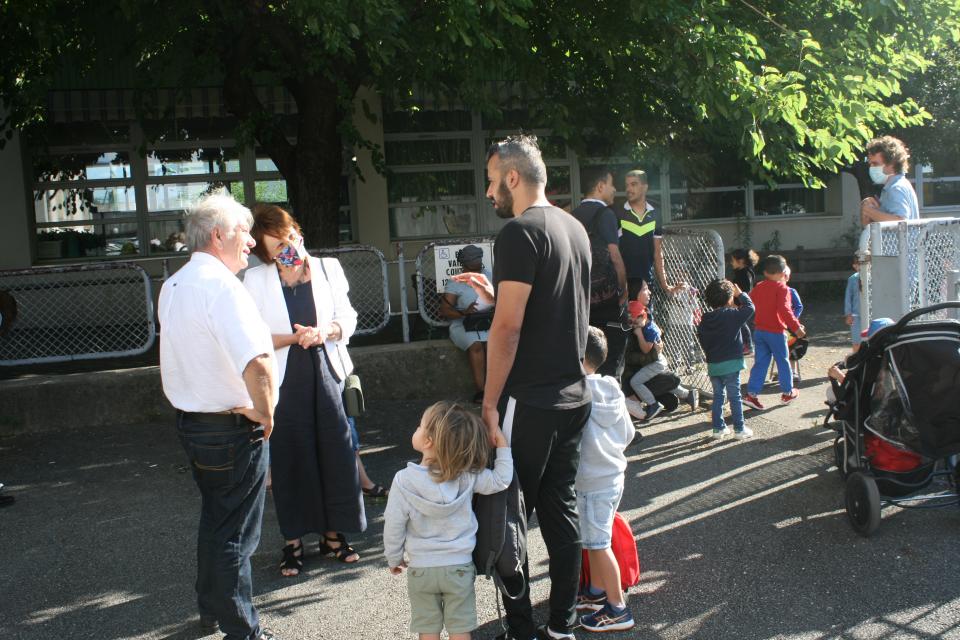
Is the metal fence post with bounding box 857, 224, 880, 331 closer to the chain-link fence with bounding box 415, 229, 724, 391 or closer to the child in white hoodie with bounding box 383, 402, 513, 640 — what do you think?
the chain-link fence with bounding box 415, 229, 724, 391

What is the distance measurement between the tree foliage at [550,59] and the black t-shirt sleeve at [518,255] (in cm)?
379

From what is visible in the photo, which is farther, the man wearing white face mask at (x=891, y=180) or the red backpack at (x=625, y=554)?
the man wearing white face mask at (x=891, y=180)

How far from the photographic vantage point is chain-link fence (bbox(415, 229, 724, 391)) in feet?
→ 26.0

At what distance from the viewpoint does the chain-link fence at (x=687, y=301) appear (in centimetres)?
795

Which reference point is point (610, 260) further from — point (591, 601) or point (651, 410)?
point (591, 601)

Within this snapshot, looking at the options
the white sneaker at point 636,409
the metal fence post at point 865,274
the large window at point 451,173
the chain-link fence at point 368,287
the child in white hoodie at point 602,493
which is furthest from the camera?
the large window at point 451,173

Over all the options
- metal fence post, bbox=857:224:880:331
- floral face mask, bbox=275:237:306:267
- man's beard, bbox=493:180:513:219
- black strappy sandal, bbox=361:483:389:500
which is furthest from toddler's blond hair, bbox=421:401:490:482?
metal fence post, bbox=857:224:880:331

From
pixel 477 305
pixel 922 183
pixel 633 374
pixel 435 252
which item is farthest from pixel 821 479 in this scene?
pixel 922 183

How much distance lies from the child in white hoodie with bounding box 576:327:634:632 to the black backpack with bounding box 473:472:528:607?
1.47ft

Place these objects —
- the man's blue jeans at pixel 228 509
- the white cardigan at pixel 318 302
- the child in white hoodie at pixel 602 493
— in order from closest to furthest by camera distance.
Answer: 1. the man's blue jeans at pixel 228 509
2. the child in white hoodie at pixel 602 493
3. the white cardigan at pixel 318 302

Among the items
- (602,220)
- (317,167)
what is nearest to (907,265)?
(602,220)

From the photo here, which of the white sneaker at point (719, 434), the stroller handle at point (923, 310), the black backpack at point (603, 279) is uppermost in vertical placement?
the black backpack at point (603, 279)

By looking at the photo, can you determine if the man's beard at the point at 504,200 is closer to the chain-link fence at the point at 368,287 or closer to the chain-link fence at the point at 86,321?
the chain-link fence at the point at 368,287

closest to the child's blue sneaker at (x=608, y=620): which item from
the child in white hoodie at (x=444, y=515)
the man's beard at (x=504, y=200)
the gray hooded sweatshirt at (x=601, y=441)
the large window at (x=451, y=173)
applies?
the gray hooded sweatshirt at (x=601, y=441)
